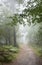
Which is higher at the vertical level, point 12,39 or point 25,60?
point 12,39

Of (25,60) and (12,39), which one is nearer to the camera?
(25,60)

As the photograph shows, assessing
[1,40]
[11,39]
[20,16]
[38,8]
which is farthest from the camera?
[11,39]

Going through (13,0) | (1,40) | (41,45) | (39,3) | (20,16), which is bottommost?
(41,45)

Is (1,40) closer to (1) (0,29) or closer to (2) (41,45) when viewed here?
(1) (0,29)

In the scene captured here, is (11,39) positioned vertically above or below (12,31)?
below

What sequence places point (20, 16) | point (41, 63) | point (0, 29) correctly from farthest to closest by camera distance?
point (0, 29)
point (41, 63)
point (20, 16)

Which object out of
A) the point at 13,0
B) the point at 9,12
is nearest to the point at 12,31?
the point at 9,12

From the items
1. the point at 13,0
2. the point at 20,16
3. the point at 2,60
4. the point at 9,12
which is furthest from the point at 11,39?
the point at 20,16

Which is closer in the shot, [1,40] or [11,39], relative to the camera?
[1,40]

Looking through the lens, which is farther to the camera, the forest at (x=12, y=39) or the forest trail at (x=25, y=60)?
the forest at (x=12, y=39)

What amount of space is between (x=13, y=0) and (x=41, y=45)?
8.71 meters

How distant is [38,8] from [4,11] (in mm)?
11269

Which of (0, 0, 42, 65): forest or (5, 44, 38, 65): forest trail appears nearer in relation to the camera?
(5, 44, 38, 65): forest trail

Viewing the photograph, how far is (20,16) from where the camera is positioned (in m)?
9.12
